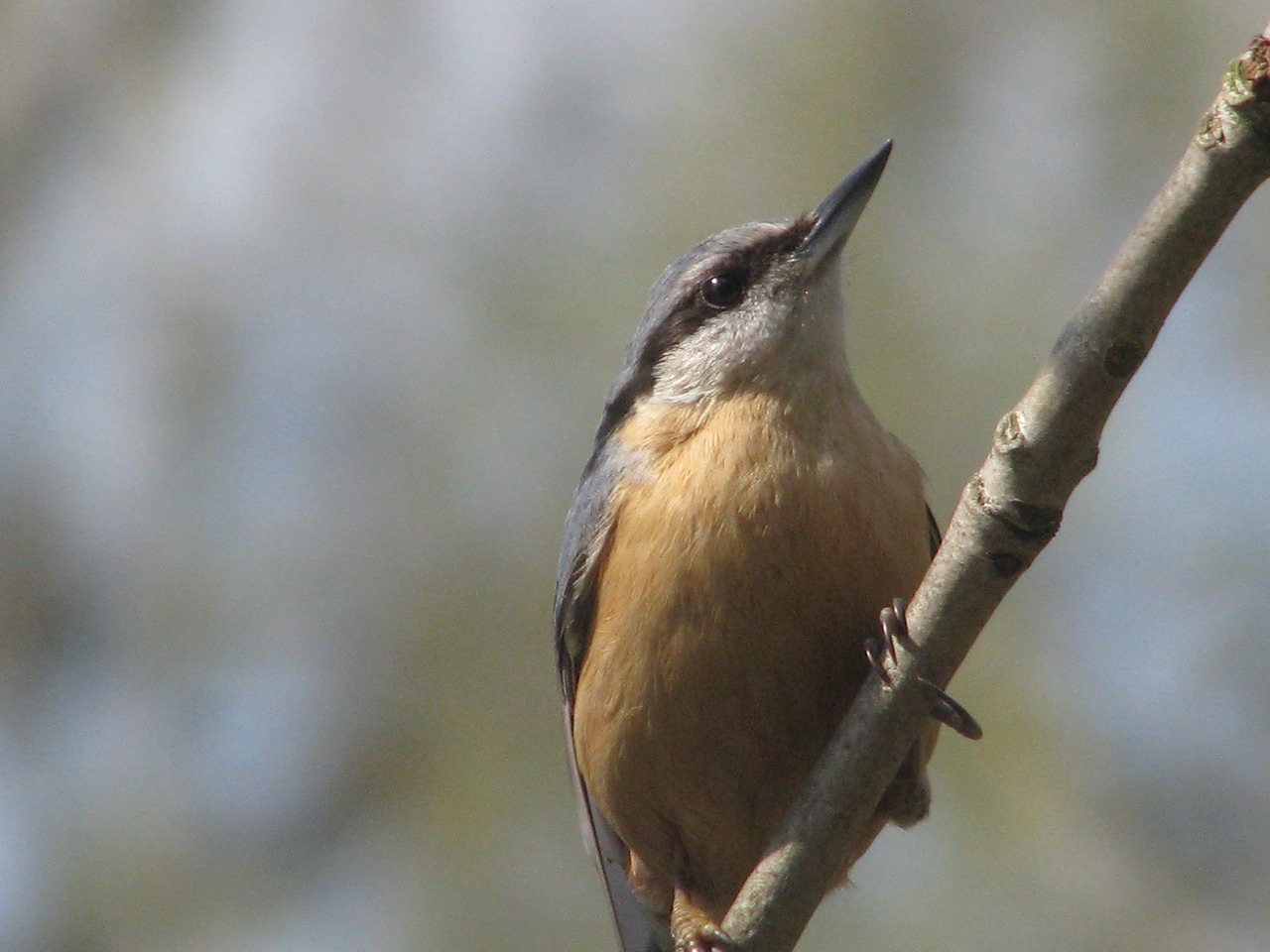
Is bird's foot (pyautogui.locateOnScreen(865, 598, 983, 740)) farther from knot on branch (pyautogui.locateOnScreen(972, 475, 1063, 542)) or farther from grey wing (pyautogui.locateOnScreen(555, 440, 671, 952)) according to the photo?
grey wing (pyautogui.locateOnScreen(555, 440, 671, 952))

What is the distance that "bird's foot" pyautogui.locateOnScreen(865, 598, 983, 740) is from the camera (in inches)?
117

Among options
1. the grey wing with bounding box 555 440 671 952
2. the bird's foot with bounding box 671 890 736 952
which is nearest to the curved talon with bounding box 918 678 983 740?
the bird's foot with bounding box 671 890 736 952

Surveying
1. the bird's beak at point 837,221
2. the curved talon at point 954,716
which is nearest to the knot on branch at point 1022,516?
the curved talon at point 954,716

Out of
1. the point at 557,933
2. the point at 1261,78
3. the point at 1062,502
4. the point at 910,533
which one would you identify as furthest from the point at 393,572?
the point at 1261,78

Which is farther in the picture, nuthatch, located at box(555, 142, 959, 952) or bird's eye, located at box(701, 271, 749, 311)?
bird's eye, located at box(701, 271, 749, 311)

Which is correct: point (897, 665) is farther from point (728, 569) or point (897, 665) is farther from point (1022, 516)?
point (728, 569)

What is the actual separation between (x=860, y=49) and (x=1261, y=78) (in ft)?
22.4

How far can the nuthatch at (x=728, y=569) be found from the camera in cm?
374

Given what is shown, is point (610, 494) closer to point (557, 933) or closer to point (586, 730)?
point (586, 730)

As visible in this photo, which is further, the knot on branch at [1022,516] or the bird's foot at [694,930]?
the bird's foot at [694,930]

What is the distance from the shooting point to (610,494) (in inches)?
167

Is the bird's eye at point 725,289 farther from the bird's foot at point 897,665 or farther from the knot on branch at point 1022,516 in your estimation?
the knot on branch at point 1022,516

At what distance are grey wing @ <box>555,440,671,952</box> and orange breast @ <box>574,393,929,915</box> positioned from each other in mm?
92

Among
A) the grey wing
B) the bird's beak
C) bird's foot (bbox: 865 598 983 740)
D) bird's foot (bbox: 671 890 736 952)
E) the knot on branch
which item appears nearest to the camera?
the knot on branch
